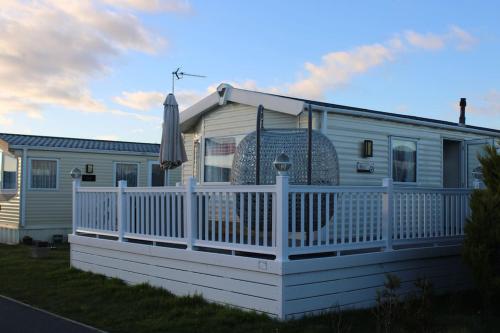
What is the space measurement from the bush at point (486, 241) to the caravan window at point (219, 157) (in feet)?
16.9

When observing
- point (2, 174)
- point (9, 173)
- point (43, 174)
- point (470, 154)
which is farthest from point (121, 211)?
point (2, 174)

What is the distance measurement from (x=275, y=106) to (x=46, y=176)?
34.2 feet

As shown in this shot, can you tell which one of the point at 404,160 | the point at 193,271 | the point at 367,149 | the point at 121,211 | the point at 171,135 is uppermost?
the point at 171,135

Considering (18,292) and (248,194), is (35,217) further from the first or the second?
(248,194)

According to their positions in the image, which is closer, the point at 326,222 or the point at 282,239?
the point at 282,239

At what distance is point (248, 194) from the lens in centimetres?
696

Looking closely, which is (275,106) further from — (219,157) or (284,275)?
(284,275)

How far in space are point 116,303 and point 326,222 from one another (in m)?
3.19

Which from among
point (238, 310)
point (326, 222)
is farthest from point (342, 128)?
point (238, 310)

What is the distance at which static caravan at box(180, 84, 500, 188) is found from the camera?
10.1 meters

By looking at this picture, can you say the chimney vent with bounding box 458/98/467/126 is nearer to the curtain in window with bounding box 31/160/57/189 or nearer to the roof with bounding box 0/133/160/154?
the roof with bounding box 0/133/160/154

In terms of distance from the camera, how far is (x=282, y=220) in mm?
6520

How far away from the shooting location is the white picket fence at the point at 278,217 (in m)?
6.75

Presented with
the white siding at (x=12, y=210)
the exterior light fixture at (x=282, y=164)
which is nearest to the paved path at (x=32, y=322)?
the exterior light fixture at (x=282, y=164)
